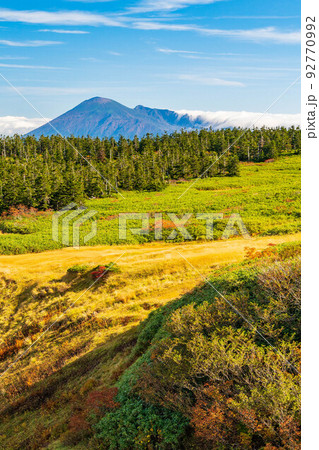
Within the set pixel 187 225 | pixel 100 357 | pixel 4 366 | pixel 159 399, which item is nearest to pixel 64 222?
pixel 187 225

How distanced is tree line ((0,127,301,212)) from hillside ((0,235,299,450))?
29938 millimetres

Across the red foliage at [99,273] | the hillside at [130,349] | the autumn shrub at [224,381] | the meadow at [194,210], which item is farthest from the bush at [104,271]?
the autumn shrub at [224,381]

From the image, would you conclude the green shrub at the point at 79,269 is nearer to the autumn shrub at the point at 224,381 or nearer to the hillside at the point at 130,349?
the hillside at the point at 130,349

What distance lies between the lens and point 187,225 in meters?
50.1

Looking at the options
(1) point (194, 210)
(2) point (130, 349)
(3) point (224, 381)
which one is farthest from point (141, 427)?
(1) point (194, 210)

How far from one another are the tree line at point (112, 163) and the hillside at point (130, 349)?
2994 centimetres

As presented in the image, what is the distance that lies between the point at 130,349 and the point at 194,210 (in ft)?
144

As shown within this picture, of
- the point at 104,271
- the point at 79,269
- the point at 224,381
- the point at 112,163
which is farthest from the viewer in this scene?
the point at 112,163

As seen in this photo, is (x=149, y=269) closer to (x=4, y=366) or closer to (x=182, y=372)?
(x=4, y=366)

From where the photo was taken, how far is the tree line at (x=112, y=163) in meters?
78.0

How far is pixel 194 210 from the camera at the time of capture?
60.1 meters

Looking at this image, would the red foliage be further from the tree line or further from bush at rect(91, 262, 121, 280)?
the tree line

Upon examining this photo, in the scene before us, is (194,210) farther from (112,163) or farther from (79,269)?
(112,163)

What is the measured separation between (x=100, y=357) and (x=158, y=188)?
73.9 meters
